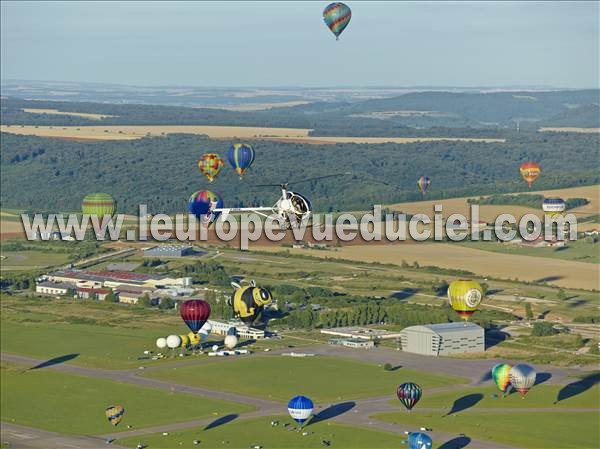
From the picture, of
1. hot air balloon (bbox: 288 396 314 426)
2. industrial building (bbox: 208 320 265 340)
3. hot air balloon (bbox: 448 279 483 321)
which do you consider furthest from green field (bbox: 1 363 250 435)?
hot air balloon (bbox: 448 279 483 321)

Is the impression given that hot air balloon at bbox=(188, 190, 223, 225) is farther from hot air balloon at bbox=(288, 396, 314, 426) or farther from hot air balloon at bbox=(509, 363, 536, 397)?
hot air balloon at bbox=(288, 396, 314, 426)

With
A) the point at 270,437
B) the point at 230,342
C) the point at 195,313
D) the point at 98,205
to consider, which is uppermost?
A: the point at 98,205

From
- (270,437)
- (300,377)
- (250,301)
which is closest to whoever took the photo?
(270,437)

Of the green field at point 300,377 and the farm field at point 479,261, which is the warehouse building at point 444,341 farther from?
the farm field at point 479,261

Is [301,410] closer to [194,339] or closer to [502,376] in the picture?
[502,376]

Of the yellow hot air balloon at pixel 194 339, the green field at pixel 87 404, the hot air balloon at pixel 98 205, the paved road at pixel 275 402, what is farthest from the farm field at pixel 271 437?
the hot air balloon at pixel 98 205

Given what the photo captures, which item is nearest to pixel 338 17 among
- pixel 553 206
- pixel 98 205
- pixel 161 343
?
pixel 161 343
